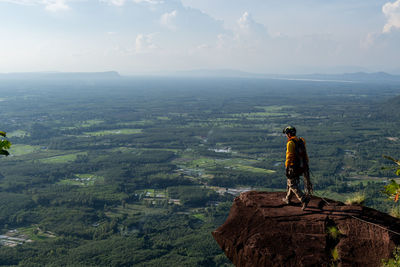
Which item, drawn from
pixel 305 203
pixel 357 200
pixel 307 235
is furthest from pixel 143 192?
pixel 307 235

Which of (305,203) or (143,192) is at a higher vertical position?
(305,203)

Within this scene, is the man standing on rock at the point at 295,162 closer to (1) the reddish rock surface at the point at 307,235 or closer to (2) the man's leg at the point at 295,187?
(2) the man's leg at the point at 295,187

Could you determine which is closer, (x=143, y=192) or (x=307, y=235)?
(x=307, y=235)

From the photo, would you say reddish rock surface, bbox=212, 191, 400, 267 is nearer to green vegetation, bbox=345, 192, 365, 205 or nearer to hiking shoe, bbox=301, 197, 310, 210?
hiking shoe, bbox=301, 197, 310, 210

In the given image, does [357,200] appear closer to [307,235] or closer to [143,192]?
[307,235]

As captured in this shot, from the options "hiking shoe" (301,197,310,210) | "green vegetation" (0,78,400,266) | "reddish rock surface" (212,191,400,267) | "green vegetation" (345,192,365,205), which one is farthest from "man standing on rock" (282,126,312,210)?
"green vegetation" (0,78,400,266)

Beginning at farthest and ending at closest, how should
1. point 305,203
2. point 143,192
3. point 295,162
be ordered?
point 143,192 → point 295,162 → point 305,203

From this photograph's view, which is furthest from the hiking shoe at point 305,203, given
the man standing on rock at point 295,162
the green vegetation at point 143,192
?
the green vegetation at point 143,192

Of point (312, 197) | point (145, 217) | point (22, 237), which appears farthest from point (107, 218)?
point (312, 197)

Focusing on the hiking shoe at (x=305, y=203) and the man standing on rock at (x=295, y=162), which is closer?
the hiking shoe at (x=305, y=203)
